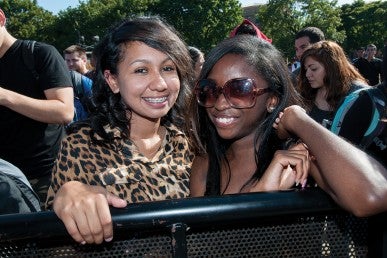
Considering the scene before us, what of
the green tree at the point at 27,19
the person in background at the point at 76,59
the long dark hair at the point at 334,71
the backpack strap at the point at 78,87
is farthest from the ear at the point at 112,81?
the green tree at the point at 27,19

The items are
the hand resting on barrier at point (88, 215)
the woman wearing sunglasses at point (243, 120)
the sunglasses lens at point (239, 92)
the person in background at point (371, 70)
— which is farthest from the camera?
the person in background at point (371, 70)

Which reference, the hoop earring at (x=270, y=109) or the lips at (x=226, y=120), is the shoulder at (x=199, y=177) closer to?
the lips at (x=226, y=120)

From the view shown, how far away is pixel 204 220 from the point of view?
42.5 inches

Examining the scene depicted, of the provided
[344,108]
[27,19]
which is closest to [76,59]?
[344,108]

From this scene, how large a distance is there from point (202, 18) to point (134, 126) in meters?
63.2

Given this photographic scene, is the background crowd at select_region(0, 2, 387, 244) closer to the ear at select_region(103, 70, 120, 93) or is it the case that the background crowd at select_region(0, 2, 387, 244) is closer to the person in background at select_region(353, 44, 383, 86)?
the ear at select_region(103, 70, 120, 93)

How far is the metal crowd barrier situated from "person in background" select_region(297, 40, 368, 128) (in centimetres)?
310

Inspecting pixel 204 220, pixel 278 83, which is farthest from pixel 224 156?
pixel 204 220

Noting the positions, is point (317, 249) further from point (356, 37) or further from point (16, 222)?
point (356, 37)

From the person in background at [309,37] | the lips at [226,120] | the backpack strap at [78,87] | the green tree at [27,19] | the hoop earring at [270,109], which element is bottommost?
the green tree at [27,19]

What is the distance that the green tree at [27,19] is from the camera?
72.2m

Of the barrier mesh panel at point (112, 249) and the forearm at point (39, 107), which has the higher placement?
the barrier mesh panel at point (112, 249)

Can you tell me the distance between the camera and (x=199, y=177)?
1997mm

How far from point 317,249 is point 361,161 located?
313 mm
